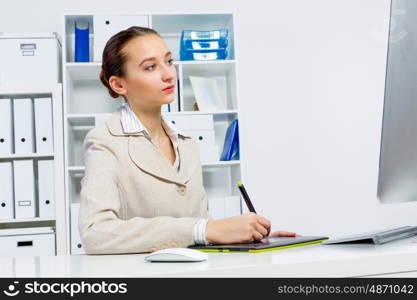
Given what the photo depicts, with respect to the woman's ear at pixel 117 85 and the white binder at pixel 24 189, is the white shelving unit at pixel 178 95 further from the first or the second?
the woman's ear at pixel 117 85

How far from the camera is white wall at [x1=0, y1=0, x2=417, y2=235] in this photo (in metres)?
3.41

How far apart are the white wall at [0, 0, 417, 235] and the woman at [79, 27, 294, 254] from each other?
78.5 inches

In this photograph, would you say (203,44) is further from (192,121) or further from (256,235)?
(256,235)

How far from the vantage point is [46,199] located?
112 inches

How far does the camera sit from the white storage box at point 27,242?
110 inches

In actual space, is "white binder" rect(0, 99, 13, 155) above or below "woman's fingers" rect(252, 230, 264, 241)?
above

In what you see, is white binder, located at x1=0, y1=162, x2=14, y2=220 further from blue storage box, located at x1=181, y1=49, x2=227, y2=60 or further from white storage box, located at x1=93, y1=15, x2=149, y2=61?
blue storage box, located at x1=181, y1=49, x2=227, y2=60

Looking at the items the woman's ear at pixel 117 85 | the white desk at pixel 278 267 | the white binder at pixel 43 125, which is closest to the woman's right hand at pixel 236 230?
the white desk at pixel 278 267

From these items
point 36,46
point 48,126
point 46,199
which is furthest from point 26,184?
point 36,46

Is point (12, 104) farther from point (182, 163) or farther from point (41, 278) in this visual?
point (41, 278)

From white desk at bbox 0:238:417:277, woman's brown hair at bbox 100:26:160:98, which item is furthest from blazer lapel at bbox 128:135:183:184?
white desk at bbox 0:238:417:277

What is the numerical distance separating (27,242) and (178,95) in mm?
1152

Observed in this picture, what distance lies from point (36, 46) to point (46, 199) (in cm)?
87

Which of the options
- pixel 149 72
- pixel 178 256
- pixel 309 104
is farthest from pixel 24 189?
pixel 178 256
